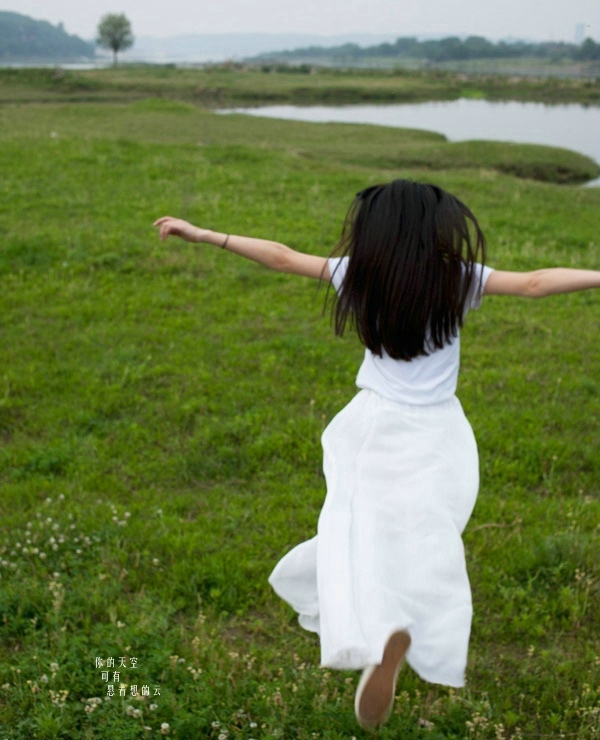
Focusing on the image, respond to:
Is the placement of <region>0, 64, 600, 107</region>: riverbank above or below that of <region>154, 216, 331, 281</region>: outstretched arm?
above

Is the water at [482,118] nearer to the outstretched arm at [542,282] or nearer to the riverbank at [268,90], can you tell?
the riverbank at [268,90]

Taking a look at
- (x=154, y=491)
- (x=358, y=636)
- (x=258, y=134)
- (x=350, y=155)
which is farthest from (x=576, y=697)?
(x=258, y=134)

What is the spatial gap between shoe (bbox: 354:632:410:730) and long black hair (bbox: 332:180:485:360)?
1208 mm

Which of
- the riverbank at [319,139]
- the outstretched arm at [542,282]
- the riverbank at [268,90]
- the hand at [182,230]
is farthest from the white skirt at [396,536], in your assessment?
the riverbank at [268,90]

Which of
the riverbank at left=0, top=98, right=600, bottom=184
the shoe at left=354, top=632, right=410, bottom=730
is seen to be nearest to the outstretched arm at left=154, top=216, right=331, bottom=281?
the shoe at left=354, top=632, right=410, bottom=730

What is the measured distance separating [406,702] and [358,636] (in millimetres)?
991

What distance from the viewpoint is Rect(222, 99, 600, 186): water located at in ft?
142

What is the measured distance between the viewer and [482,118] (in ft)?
186

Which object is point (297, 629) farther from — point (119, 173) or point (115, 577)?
point (119, 173)

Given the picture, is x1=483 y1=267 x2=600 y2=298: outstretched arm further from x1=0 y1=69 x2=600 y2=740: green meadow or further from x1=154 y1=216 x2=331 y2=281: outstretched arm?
x1=0 y1=69 x2=600 y2=740: green meadow

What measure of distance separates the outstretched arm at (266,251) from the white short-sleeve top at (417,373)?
101 millimetres

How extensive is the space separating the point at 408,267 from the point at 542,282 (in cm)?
61

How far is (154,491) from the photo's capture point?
241 inches

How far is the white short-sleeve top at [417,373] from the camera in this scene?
360cm
